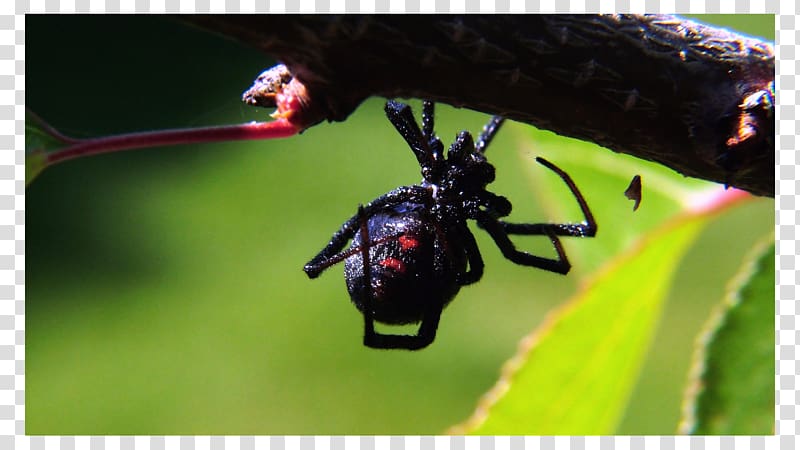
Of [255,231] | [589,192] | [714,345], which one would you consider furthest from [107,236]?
[714,345]

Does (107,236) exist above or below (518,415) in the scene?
above

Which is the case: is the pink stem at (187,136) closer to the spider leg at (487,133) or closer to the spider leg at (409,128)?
the spider leg at (409,128)

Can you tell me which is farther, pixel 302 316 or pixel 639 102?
pixel 302 316

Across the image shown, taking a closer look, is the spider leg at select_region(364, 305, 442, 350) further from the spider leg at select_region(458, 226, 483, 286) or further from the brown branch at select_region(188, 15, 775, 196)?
the brown branch at select_region(188, 15, 775, 196)

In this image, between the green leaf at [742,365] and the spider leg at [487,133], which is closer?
the green leaf at [742,365]

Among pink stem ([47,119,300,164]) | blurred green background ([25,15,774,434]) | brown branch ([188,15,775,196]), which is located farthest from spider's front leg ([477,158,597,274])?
blurred green background ([25,15,774,434])

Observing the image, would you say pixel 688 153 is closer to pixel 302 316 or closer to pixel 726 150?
pixel 726 150

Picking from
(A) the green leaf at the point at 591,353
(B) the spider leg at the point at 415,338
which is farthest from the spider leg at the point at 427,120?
(A) the green leaf at the point at 591,353
